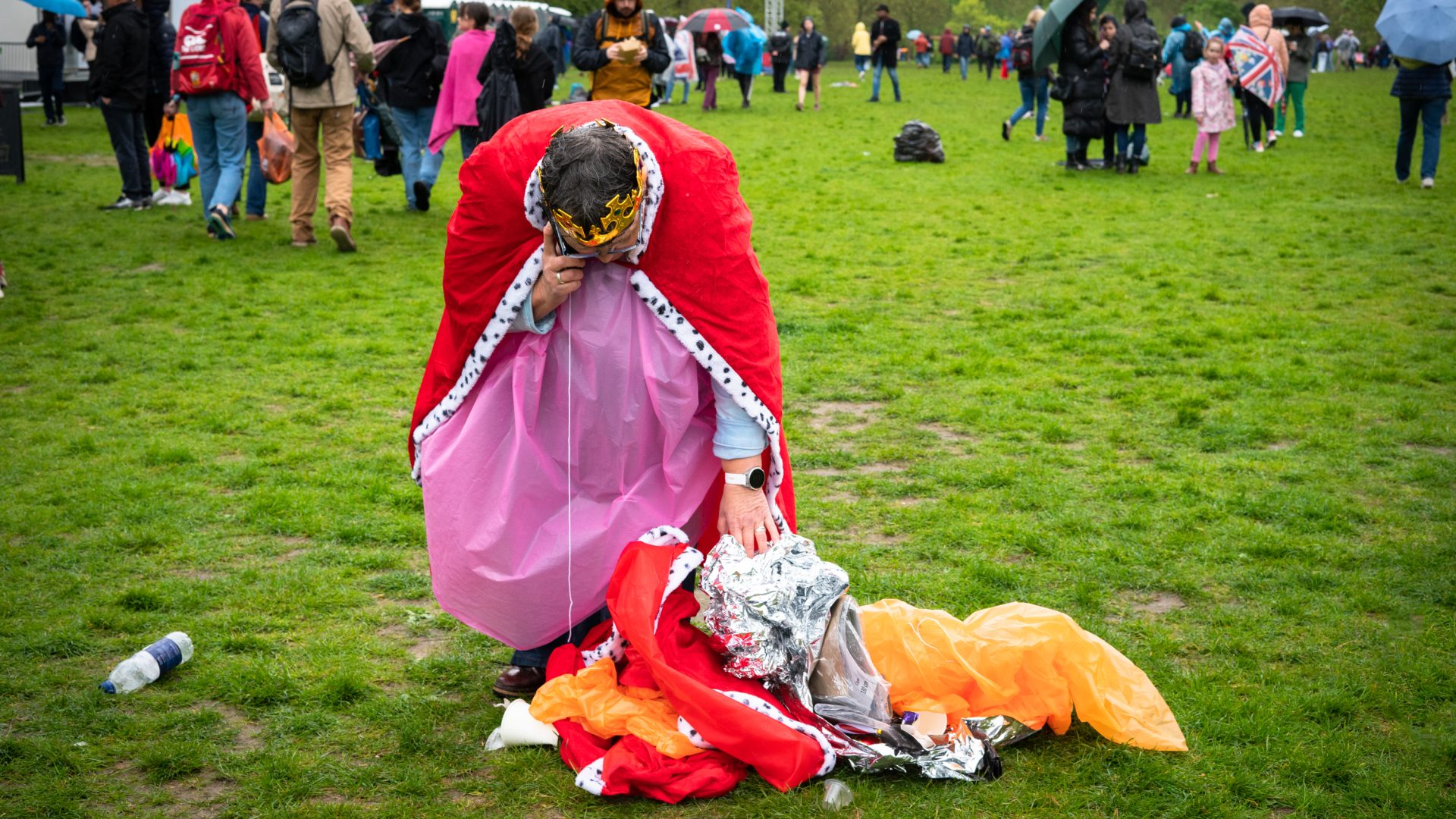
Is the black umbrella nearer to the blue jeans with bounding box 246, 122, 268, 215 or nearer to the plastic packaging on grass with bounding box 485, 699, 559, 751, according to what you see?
the blue jeans with bounding box 246, 122, 268, 215

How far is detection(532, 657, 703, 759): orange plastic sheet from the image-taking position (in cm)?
315

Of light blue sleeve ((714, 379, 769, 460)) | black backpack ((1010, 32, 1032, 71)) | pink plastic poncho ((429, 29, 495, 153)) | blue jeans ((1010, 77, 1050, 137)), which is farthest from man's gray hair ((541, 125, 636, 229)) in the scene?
blue jeans ((1010, 77, 1050, 137))

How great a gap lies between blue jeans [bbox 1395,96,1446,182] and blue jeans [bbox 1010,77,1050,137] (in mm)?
6024

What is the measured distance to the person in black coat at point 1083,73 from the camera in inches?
561

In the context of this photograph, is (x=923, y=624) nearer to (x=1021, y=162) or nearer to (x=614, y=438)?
(x=614, y=438)

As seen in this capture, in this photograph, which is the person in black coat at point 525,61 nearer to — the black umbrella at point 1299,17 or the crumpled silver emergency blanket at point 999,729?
the crumpled silver emergency blanket at point 999,729

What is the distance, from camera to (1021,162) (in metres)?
16.8

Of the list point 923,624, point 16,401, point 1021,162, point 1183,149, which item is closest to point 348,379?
point 16,401

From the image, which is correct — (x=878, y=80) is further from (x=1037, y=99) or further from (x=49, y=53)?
(x=49, y=53)

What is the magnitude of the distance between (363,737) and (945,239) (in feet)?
29.0

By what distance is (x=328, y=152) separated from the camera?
10062 mm

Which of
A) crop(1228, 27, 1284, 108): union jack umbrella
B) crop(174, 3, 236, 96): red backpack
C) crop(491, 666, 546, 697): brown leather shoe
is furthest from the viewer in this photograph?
crop(1228, 27, 1284, 108): union jack umbrella

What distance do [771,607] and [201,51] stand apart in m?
8.63

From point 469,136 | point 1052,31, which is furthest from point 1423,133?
point 469,136
